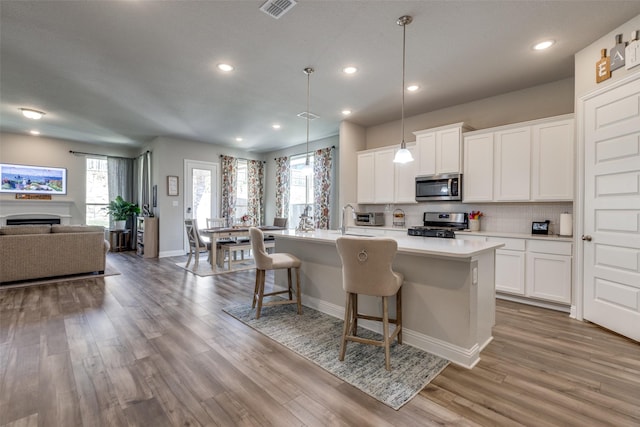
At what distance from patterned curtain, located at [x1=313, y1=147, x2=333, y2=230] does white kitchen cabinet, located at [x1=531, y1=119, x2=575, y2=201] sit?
3802 mm

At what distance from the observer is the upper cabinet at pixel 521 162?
343 centimetres

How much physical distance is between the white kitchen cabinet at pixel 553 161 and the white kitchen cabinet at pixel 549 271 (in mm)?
623

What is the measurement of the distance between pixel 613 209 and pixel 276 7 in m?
3.53

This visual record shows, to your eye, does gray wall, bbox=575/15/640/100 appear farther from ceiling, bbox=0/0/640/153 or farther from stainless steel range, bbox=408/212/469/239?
stainless steel range, bbox=408/212/469/239

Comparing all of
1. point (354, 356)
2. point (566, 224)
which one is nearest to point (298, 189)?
point (566, 224)

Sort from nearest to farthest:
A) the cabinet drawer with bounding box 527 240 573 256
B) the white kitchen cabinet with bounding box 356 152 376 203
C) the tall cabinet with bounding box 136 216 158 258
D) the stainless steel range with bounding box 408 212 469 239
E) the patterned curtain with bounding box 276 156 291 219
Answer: the cabinet drawer with bounding box 527 240 573 256
the stainless steel range with bounding box 408 212 469 239
the white kitchen cabinet with bounding box 356 152 376 203
the tall cabinet with bounding box 136 216 158 258
the patterned curtain with bounding box 276 156 291 219

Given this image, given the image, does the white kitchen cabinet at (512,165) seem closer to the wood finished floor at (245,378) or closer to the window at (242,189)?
the wood finished floor at (245,378)

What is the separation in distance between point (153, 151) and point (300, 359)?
6653mm

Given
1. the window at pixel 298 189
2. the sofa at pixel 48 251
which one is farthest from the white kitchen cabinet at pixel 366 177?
the sofa at pixel 48 251

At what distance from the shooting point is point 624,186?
263cm

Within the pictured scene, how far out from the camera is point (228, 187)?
307 inches

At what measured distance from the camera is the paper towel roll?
3.37 meters

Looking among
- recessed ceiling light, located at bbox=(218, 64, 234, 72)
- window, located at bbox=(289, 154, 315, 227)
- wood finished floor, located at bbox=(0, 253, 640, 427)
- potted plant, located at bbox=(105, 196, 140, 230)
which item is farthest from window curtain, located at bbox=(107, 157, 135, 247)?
recessed ceiling light, located at bbox=(218, 64, 234, 72)

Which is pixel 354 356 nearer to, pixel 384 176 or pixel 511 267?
pixel 511 267
